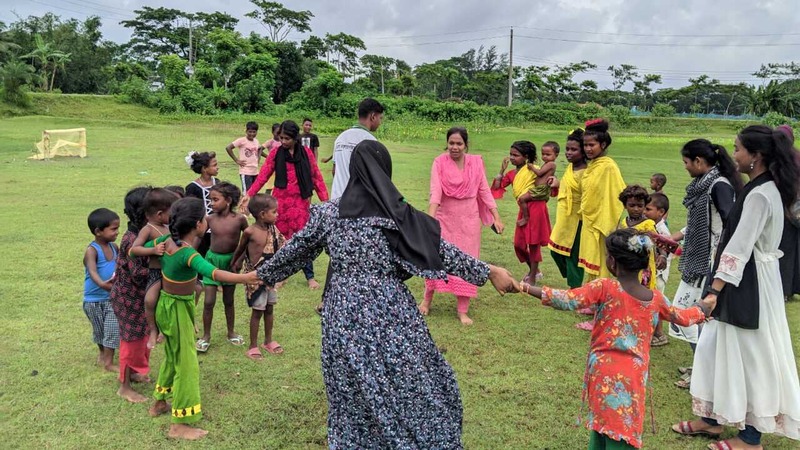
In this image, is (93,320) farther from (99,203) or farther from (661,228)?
(99,203)

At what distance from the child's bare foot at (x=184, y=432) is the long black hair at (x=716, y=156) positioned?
3.80 metres

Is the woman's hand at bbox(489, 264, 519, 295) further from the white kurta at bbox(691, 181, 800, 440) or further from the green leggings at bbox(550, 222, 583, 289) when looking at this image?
the green leggings at bbox(550, 222, 583, 289)

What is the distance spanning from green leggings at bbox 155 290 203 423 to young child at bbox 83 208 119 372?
36.7 inches

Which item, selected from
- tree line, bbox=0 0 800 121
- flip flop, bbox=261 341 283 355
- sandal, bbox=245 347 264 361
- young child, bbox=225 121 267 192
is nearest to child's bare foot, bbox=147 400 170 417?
sandal, bbox=245 347 264 361

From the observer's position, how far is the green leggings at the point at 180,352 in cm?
356

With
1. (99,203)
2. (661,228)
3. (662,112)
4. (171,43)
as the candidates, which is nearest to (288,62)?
(171,43)

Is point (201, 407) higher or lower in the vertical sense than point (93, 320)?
lower

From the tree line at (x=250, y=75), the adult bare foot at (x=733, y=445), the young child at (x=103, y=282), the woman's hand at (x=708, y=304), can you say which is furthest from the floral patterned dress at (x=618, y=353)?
the tree line at (x=250, y=75)

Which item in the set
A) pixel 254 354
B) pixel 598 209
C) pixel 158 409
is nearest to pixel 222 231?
pixel 254 354

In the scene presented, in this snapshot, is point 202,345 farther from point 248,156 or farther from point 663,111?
point 663,111

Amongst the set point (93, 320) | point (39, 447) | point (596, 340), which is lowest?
point (39, 447)

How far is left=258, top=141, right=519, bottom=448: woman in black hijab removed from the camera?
2.70 m

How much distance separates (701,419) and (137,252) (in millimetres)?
3759

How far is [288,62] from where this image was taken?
143 ft
